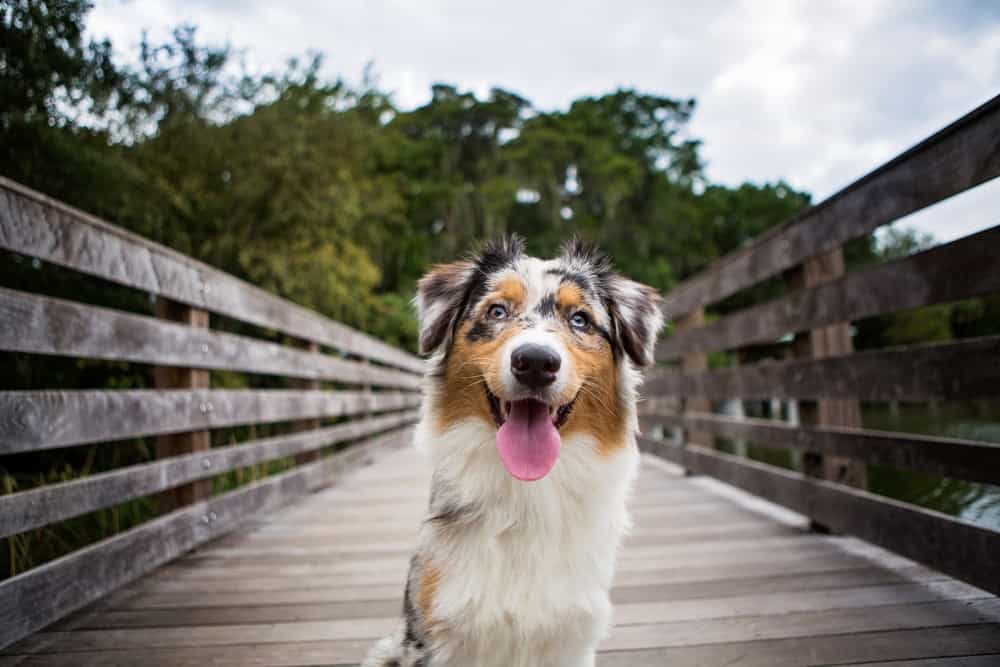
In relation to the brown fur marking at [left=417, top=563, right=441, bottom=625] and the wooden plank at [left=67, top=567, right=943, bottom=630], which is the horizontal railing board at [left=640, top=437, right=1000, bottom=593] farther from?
the brown fur marking at [left=417, top=563, right=441, bottom=625]

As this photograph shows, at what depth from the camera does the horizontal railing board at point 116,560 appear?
72.6 inches

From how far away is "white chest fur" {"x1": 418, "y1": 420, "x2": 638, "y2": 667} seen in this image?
62.8 inches

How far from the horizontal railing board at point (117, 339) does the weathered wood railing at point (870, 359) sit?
292cm

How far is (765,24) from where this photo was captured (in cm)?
974

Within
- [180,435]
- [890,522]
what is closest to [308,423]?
[180,435]

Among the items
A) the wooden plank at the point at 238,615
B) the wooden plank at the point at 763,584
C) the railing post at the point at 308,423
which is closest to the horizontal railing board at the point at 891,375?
the wooden plank at the point at 763,584

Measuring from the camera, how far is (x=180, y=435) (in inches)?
117

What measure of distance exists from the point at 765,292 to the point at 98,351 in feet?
79.9

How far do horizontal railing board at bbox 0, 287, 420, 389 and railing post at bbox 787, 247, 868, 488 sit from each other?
301cm

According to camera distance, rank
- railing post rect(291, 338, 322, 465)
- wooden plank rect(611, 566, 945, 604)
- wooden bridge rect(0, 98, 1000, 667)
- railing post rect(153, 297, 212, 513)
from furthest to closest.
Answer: railing post rect(291, 338, 322, 465) → railing post rect(153, 297, 212, 513) → wooden plank rect(611, 566, 945, 604) → wooden bridge rect(0, 98, 1000, 667)

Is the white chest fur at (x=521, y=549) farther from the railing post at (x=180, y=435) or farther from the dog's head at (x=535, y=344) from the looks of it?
the railing post at (x=180, y=435)

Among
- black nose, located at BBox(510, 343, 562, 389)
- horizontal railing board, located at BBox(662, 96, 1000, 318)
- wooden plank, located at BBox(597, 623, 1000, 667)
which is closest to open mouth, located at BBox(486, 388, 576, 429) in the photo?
black nose, located at BBox(510, 343, 562, 389)

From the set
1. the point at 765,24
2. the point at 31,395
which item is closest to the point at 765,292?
the point at 765,24

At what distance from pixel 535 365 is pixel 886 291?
169 centimetres
